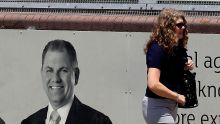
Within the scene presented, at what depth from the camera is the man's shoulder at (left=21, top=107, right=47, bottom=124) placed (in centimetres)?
671

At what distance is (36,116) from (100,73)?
89 centimetres

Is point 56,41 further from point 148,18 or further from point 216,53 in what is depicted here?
point 216,53

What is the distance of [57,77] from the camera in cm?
664

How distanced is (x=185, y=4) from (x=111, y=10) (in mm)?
847

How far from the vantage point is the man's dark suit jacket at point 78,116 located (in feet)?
21.5

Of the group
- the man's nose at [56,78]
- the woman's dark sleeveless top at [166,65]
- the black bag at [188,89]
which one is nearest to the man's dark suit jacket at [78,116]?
the man's nose at [56,78]

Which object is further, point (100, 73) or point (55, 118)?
point (55, 118)

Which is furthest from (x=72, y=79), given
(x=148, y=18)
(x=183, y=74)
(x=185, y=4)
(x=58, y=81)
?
(x=183, y=74)

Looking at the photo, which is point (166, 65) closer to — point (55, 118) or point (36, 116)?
point (55, 118)

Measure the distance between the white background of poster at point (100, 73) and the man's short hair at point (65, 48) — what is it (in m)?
0.05

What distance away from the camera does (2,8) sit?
7125mm

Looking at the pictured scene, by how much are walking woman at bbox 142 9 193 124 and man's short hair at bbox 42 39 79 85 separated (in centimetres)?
185

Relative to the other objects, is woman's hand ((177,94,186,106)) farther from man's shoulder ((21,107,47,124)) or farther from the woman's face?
man's shoulder ((21,107,47,124))

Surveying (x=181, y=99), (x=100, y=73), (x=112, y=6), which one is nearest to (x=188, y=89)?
(x=181, y=99)
